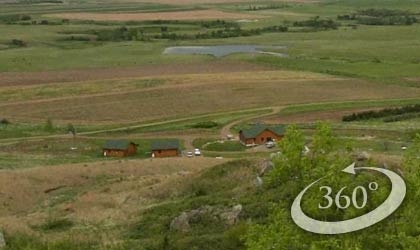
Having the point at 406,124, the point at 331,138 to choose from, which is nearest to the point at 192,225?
the point at 331,138

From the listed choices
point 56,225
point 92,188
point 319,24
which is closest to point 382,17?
point 319,24

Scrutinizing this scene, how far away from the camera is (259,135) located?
55.9 meters

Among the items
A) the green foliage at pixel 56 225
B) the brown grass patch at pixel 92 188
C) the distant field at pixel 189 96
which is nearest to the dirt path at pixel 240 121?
the distant field at pixel 189 96

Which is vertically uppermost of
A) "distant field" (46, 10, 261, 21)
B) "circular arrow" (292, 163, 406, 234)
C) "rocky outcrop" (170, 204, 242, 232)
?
"circular arrow" (292, 163, 406, 234)

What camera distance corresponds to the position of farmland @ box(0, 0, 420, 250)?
28.2 meters

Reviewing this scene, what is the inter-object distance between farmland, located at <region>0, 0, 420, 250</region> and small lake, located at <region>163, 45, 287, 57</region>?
3.89 ft

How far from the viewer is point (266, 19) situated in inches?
6403

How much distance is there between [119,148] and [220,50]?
6287cm

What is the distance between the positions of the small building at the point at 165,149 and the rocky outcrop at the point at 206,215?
21.1m

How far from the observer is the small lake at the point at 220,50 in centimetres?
11044

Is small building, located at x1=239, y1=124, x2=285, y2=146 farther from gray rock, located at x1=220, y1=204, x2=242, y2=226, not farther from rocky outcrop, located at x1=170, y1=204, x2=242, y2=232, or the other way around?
gray rock, located at x1=220, y1=204, x2=242, y2=226

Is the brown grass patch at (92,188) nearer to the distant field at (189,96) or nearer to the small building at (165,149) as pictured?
the small building at (165,149)

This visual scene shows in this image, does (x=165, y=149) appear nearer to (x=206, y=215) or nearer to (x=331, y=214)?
(x=206, y=215)

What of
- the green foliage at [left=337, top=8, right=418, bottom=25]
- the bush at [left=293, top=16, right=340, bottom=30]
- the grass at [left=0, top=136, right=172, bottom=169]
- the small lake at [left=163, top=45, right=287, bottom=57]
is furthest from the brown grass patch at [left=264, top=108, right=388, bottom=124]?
the green foliage at [left=337, top=8, right=418, bottom=25]
